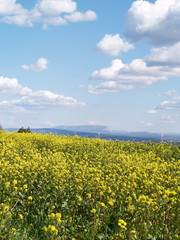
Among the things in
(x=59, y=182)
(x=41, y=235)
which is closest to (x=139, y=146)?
(x=59, y=182)

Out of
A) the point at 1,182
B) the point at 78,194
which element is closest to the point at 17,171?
the point at 1,182

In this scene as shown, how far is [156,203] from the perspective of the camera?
17.5 ft

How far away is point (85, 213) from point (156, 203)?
144 cm

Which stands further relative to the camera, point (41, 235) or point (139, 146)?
point (139, 146)

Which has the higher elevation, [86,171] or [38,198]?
[86,171]

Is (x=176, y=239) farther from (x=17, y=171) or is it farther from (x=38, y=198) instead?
(x=17, y=171)

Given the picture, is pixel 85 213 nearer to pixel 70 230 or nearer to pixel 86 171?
pixel 70 230

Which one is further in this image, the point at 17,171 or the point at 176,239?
the point at 17,171

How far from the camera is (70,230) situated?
492 centimetres

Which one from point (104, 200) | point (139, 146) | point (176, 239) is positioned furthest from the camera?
point (139, 146)

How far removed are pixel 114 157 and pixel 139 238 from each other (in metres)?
6.32

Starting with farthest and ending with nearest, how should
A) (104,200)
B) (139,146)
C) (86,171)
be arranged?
(139,146), (86,171), (104,200)

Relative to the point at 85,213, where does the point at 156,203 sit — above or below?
above

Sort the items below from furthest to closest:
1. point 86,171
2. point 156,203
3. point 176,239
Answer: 1. point 86,171
2. point 156,203
3. point 176,239
